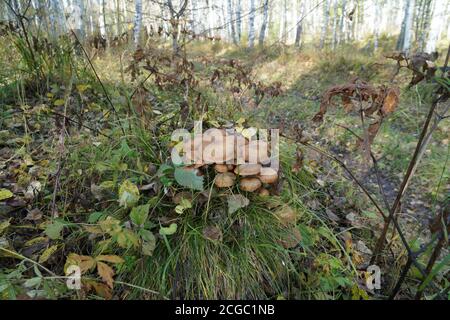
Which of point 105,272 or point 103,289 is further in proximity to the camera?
point 103,289

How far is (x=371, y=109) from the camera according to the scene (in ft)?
4.22

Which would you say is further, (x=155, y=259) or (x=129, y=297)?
(x=155, y=259)

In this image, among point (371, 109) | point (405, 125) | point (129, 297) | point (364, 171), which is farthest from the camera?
point (405, 125)

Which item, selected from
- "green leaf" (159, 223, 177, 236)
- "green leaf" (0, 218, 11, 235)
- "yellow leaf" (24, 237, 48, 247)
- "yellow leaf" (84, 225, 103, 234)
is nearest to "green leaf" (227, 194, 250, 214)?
"green leaf" (159, 223, 177, 236)

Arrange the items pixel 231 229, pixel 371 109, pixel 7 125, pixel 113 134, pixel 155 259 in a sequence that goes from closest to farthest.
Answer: pixel 371 109
pixel 155 259
pixel 231 229
pixel 113 134
pixel 7 125

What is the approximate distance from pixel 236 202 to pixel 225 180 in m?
0.13

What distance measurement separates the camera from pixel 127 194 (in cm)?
156

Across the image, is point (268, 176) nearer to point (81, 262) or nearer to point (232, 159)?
point (232, 159)

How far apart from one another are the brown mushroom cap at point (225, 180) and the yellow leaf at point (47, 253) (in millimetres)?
861

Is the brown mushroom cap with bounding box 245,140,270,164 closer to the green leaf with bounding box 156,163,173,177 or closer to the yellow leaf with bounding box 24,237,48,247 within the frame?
the green leaf with bounding box 156,163,173,177

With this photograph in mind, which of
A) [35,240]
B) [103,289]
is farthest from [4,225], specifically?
[103,289]
